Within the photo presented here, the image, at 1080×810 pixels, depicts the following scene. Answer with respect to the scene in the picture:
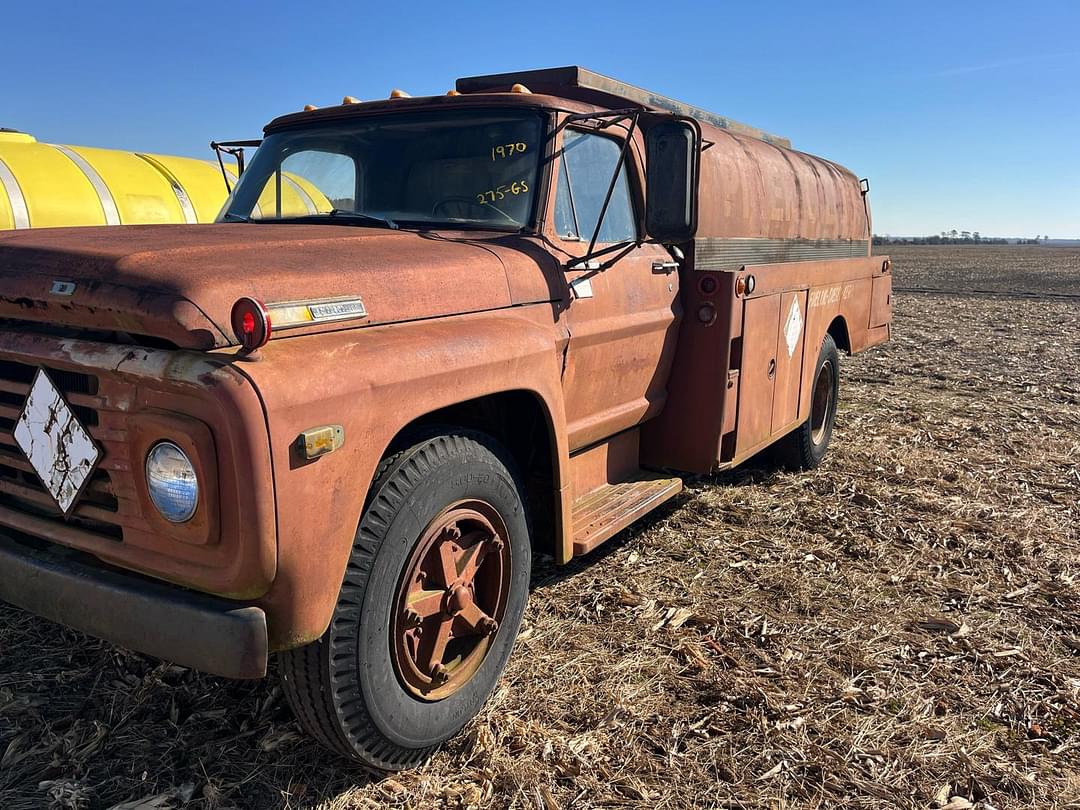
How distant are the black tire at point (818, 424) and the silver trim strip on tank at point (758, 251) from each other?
0.69 meters

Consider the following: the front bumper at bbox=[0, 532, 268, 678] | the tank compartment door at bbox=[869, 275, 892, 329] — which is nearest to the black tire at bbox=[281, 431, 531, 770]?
the front bumper at bbox=[0, 532, 268, 678]

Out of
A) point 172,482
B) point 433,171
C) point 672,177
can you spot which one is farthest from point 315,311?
point 672,177

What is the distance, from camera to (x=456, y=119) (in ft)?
12.3

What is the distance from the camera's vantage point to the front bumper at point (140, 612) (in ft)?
7.27

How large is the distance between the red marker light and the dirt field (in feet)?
4.92

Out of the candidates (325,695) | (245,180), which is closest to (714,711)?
(325,695)

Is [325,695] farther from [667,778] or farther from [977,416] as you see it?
[977,416]

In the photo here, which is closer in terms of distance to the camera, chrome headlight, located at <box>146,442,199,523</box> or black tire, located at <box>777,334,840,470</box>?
chrome headlight, located at <box>146,442,199,523</box>

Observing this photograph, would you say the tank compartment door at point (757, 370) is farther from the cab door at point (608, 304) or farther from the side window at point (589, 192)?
the side window at point (589, 192)

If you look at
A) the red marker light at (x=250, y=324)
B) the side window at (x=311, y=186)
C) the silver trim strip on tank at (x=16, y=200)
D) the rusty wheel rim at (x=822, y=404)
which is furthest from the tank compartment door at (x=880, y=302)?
the silver trim strip on tank at (x=16, y=200)

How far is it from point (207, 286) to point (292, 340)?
10.5 inches

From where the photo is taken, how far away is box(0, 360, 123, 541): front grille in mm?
2379

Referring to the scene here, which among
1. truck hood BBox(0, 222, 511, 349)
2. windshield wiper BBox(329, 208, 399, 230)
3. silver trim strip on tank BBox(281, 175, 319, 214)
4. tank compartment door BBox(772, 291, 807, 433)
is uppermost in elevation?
silver trim strip on tank BBox(281, 175, 319, 214)

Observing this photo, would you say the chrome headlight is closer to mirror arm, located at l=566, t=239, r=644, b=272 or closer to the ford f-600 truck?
the ford f-600 truck
